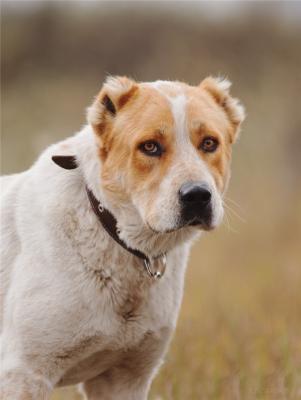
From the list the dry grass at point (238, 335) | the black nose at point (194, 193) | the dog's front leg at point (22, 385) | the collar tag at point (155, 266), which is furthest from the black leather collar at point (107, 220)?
the dry grass at point (238, 335)

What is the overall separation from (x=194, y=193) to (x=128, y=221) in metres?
0.49

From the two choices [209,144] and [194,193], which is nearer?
[194,193]

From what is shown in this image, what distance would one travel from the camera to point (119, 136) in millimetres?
4262

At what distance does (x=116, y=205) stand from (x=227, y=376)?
1.55m

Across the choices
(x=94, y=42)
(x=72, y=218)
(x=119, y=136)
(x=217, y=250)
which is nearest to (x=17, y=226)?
(x=72, y=218)

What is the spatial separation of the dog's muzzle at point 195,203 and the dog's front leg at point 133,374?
30.5 inches

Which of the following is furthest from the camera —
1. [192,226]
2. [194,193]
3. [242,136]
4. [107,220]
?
[242,136]

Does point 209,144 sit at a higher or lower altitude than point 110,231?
higher

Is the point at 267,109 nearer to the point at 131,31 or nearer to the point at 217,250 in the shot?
the point at 217,250

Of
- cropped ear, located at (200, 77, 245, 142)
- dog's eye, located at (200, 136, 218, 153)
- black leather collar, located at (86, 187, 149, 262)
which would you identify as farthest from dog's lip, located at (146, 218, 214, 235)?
cropped ear, located at (200, 77, 245, 142)

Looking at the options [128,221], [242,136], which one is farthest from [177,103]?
[242,136]

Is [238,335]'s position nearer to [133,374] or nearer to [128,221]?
[133,374]

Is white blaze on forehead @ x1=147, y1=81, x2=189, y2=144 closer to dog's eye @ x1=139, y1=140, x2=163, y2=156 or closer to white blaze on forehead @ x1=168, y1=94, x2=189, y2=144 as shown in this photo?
white blaze on forehead @ x1=168, y1=94, x2=189, y2=144

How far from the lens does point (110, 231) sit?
14.4 ft
